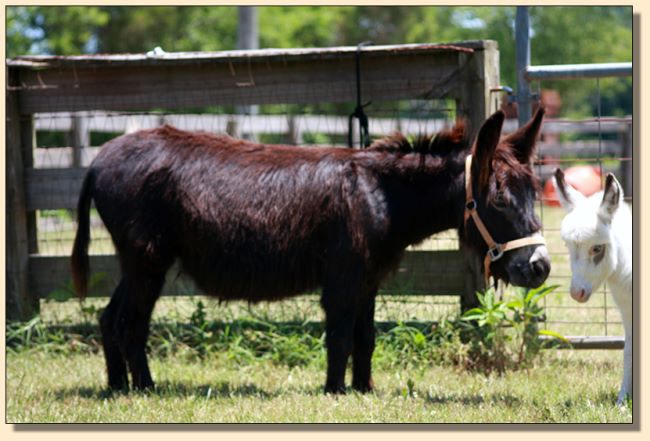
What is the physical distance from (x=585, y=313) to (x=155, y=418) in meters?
4.43

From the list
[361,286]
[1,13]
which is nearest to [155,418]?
[361,286]

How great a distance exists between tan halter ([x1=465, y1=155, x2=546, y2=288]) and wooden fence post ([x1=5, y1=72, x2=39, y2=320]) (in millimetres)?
3948

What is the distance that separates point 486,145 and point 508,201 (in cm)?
37

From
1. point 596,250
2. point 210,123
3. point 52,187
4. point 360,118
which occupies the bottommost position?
point 596,250

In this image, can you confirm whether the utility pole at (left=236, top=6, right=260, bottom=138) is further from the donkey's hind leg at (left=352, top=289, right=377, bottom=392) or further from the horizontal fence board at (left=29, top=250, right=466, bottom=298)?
the donkey's hind leg at (left=352, top=289, right=377, bottom=392)

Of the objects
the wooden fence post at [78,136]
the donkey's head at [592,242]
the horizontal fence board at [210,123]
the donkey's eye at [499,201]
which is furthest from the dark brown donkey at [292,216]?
the horizontal fence board at [210,123]

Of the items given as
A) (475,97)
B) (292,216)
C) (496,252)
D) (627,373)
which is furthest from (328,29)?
(627,373)

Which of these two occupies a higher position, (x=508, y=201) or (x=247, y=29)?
(x=247, y=29)

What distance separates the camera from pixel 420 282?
22.6 ft

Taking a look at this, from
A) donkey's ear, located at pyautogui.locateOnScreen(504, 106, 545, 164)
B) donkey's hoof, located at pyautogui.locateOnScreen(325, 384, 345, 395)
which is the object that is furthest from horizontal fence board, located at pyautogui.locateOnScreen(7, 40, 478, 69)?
donkey's hoof, located at pyautogui.locateOnScreen(325, 384, 345, 395)

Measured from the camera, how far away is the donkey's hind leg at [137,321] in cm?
580

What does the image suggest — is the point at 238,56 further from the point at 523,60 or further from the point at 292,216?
the point at 523,60

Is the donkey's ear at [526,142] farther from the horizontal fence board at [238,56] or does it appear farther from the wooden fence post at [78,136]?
the wooden fence post at [78,136]

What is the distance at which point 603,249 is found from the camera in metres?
5.04
